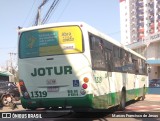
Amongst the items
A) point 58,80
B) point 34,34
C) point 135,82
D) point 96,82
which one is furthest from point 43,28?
point 135,82

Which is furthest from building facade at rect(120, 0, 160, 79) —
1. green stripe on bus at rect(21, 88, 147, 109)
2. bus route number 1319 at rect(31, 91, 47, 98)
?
→ bus route number 1319 at rect(31, 91, 47, 98)

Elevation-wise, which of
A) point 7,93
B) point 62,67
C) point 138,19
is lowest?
point 7,93

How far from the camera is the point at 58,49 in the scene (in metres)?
11.0

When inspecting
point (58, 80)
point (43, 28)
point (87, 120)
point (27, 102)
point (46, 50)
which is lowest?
point (87, 120)

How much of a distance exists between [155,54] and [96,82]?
44709 mm

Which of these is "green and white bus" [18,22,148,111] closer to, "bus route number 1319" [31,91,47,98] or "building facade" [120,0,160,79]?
"bus route number 1319" [31,91,47,98]

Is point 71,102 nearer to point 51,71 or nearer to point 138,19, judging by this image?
point 51,71

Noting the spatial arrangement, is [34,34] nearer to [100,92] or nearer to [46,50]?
[46,50]

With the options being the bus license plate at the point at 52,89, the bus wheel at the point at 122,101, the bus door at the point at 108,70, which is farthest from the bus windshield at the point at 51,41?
the bus wheel at the point at 122,101

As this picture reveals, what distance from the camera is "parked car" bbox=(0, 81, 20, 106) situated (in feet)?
72.8

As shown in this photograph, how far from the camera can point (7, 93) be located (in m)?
23.0

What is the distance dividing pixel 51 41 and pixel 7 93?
13.0m

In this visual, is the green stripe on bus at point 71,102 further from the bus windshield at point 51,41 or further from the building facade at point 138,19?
the building facade at point 138,19

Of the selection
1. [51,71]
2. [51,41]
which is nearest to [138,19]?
[51,41]
